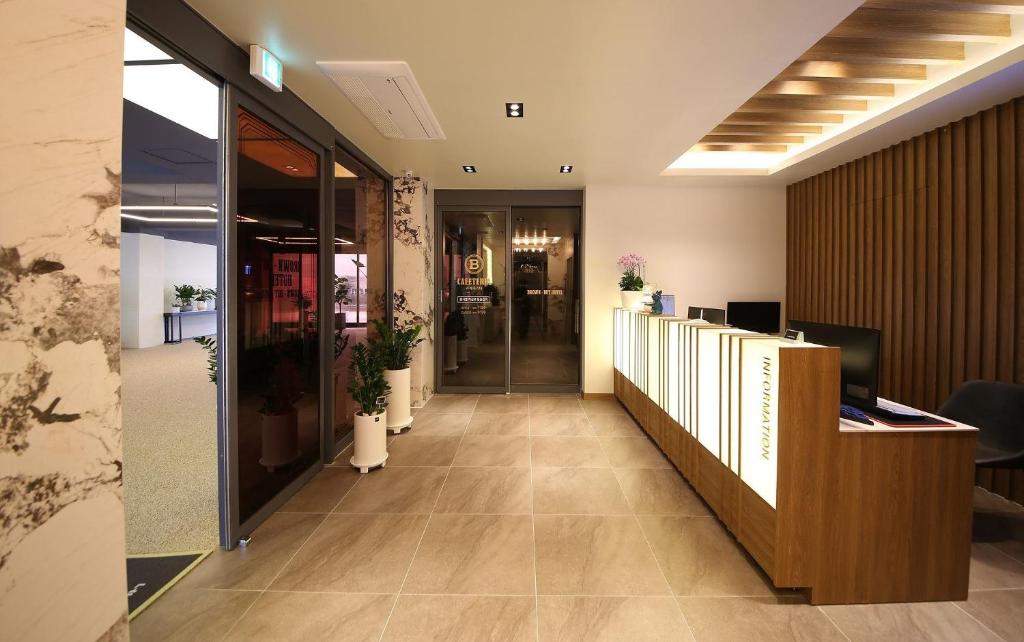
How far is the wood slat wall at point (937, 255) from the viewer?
10.5ft

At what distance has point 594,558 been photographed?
7.95 feet

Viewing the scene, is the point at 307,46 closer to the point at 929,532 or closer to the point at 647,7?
the point at 647,7

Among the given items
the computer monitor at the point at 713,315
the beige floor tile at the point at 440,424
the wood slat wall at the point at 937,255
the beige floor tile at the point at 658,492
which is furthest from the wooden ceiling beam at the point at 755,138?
the beige floor tile at the point at 440,424

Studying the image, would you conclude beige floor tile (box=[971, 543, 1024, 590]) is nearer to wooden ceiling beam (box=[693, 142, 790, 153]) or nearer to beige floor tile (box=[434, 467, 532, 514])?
beige floor tile (box=[434, 467, 532, 514])

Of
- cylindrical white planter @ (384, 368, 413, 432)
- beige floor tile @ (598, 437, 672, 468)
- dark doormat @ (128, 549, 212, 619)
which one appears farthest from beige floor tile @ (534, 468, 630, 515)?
dark doormat @ (128, 549, 212, 619)

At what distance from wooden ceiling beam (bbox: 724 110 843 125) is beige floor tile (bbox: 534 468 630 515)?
366cm

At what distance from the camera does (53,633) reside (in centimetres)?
125

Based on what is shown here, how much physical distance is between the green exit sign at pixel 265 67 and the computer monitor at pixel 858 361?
366 cm

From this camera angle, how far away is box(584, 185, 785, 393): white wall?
19.5 ft

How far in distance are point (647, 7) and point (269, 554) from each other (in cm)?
374

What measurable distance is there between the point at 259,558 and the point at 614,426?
3.59 metres

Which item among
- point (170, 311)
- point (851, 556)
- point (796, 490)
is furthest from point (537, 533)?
point (170, 311)

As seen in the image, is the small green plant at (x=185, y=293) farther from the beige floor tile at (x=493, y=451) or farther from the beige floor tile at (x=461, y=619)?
the beige floor tile at (x=461, y=619)

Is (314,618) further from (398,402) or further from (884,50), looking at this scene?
(884,50)
